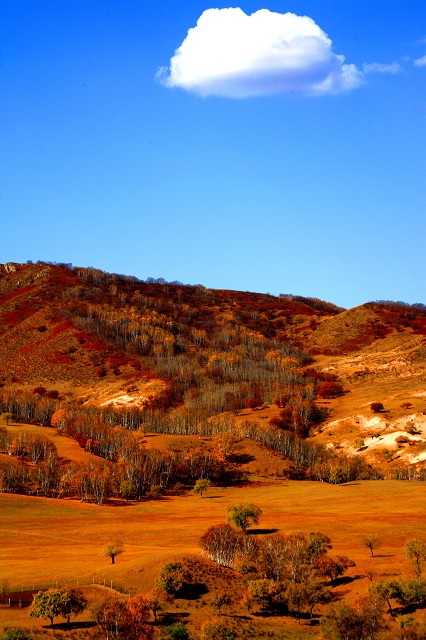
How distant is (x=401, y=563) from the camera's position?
76.2 m

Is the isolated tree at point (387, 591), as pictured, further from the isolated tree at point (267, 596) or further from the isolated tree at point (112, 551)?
the isolated tree at point (112, 551)

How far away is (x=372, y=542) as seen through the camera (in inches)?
3302

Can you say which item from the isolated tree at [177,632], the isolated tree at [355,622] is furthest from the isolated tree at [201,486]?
the isolated tree at [177,632]

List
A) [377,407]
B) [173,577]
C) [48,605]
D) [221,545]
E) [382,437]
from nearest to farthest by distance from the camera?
1. [48,605]
2. [173,577]
3. [221,545]
4. [382,437]
5. [377,407]

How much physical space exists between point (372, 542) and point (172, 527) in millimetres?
30748

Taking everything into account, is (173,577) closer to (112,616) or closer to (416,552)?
(112,616)

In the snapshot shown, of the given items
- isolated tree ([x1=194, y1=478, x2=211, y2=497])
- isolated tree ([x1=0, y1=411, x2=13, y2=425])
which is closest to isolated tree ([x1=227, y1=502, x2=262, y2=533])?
isolated tree ([x1=194, y1=478, x2=211, y2=497])

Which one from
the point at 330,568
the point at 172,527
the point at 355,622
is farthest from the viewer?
the point at 172,527

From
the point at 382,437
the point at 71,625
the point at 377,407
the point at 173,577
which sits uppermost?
the point at 377,407

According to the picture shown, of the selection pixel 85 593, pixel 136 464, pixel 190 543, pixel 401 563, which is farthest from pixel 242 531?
pixel 136 464

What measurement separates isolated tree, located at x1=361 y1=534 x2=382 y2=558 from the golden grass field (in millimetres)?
715

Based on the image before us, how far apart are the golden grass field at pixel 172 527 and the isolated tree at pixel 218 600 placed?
1629 mm

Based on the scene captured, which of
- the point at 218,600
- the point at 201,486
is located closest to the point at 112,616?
the point at 218,600

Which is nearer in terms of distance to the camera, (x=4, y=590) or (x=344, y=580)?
(x=4, y=590)
